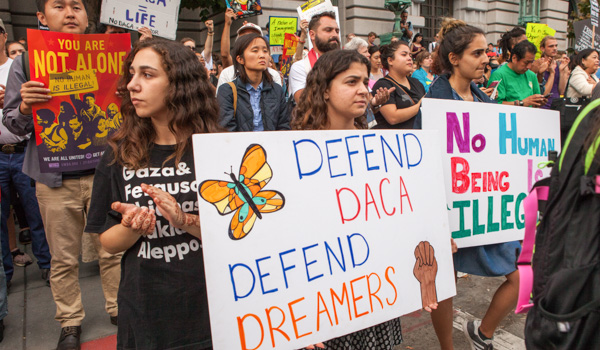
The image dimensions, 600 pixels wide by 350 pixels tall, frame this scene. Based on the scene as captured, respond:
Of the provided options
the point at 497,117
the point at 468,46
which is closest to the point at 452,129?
the point at 497,117

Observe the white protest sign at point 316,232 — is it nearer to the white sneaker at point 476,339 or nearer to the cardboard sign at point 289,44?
the white sneaker at point 476,339

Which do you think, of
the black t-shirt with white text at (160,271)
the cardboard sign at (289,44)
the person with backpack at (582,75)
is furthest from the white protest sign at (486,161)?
the cardboard sign at (289,44)

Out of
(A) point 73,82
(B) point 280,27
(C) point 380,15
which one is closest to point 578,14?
(C) point 380,15

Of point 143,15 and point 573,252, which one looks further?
point 143,15

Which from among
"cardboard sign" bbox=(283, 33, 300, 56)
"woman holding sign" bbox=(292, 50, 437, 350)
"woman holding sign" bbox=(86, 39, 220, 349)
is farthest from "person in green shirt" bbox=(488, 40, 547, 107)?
"woman holding sign" bbox=(86, 39, 220, 349)

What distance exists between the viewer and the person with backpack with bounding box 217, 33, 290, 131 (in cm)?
370

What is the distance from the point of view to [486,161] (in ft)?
8.18

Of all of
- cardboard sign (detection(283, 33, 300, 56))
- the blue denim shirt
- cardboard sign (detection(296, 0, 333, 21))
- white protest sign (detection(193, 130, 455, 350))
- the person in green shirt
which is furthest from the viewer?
cardboard sign (detection(283, 33, 300, 56))

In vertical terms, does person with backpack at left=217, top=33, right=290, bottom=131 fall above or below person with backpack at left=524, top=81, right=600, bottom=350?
above

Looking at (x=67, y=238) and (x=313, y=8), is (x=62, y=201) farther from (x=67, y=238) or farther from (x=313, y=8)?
(x=313, y=8)

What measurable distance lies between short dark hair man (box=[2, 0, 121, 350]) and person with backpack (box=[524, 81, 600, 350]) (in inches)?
104

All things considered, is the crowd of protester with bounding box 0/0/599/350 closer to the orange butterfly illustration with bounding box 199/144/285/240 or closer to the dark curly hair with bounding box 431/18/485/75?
the dark curly hair with bounding box 431/18/485/75

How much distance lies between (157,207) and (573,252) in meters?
1.37

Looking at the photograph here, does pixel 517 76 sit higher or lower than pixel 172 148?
higher
